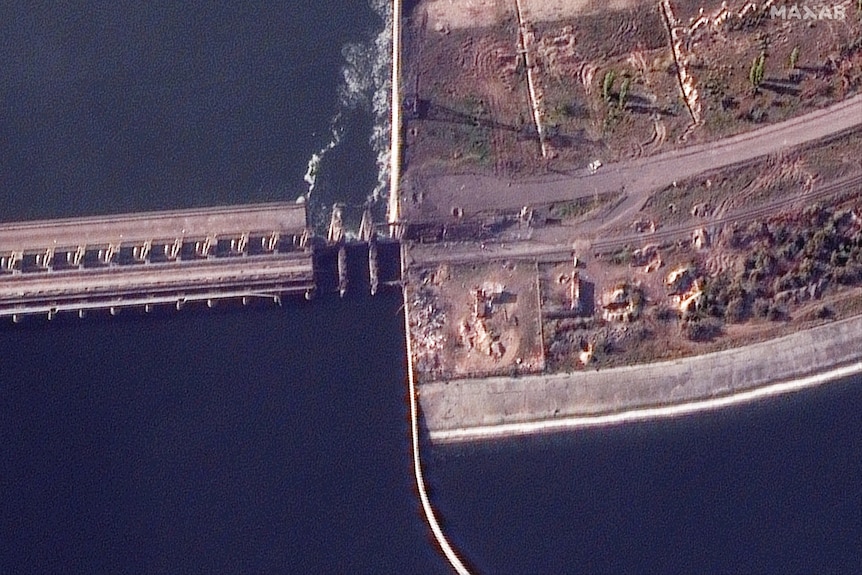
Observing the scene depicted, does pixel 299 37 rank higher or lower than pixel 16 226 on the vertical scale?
higher

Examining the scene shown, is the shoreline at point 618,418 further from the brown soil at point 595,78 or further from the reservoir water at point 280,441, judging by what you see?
the brown soil at point 595,78

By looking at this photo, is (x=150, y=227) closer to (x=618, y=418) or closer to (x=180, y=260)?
(x=180, y=260)

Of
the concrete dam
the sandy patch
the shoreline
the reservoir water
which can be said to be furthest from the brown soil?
the shoreline

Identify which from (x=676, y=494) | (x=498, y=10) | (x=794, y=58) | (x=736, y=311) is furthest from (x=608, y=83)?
(x=676, y=494)

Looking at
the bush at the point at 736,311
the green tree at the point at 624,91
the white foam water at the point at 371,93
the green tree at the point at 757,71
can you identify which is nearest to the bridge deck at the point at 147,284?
the white foam water at the point at 371,93

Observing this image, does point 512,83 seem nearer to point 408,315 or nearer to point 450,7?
point 450,7

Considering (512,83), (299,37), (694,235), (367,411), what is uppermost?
(299,37)

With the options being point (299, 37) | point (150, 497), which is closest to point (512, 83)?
point (299, 37)
